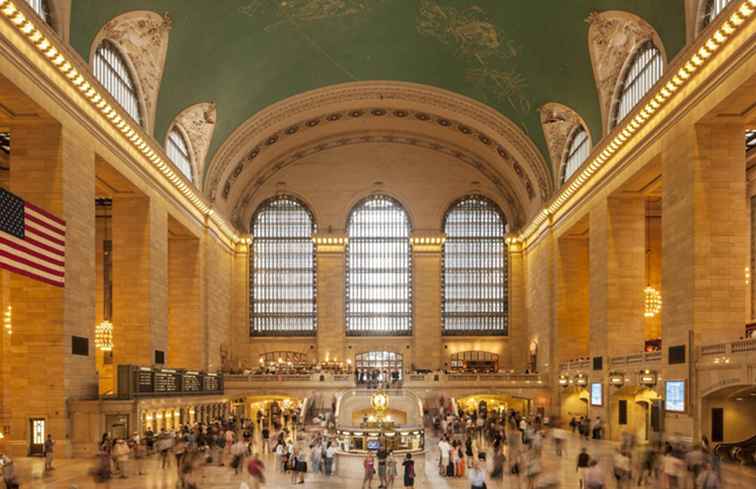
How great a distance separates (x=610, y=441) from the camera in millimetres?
32531

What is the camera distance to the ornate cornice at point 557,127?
38.5 metres

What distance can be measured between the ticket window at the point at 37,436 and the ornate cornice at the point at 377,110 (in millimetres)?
20117

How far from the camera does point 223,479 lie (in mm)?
21672

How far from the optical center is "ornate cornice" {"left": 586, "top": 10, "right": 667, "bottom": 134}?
29.0 m

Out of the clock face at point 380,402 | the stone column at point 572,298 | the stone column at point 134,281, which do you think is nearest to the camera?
the stone column at point 134,281

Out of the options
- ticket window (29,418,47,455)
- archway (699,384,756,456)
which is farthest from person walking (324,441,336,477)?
archway (699,384,756,456)

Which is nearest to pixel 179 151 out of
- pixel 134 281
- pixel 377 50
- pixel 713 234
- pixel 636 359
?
pixel 134 281

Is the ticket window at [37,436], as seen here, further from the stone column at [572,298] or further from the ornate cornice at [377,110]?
the stone column at [572,298]

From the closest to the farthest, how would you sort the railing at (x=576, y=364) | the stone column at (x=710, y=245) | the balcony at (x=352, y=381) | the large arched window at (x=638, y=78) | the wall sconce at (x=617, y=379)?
1. the stone column at (x=710, y=245)
2. the large arched window at (x=638, y=78)
3. the wall sconce at (x=617, y=379)
4. the railing at (x=576, y=364)
5. the balcony at (x=352, y=381)

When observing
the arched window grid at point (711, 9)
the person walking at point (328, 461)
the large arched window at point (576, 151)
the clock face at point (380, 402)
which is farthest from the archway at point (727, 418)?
the large arched window at point (576, 151)

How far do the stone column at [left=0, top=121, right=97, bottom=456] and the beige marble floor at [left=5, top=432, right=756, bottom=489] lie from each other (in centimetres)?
143

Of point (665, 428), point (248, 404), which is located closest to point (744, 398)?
point (665, 428)

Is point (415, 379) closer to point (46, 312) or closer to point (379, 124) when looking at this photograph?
point (379, 124)

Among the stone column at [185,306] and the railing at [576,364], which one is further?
the stone column at [185,306]
